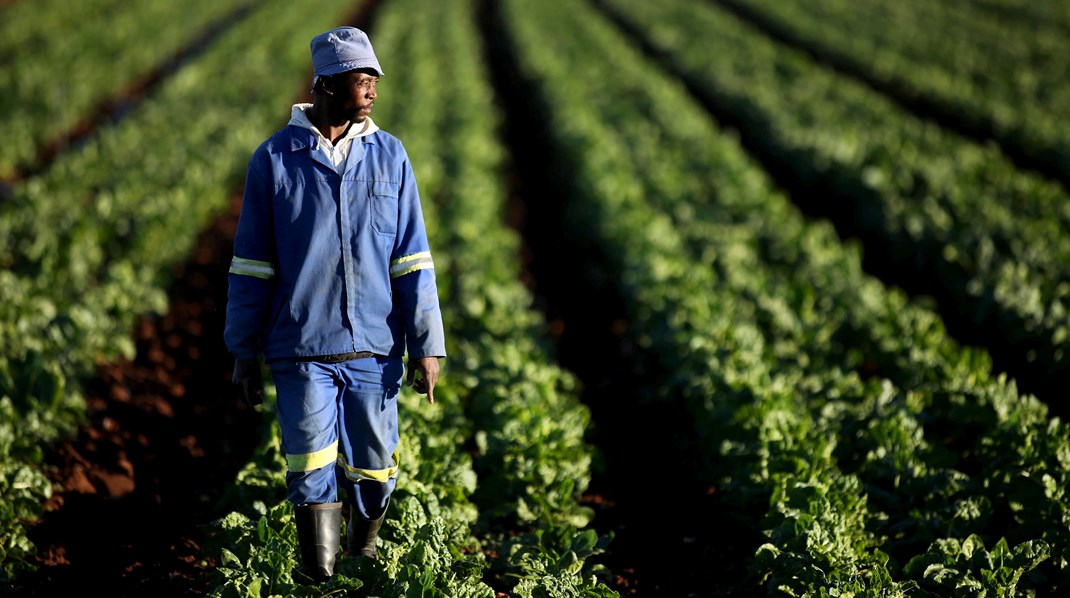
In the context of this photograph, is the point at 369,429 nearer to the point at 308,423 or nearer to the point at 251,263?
the point at 308,423

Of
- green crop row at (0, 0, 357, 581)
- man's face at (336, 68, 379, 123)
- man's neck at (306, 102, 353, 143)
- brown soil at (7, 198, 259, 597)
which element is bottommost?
brown soil at (7, 198, 259, 597)

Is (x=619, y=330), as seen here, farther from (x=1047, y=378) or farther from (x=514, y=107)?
(x=514, y=107)

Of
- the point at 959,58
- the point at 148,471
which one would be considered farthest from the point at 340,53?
the point at 959,58

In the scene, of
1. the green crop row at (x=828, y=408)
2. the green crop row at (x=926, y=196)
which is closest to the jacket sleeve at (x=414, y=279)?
the green crop row at (x=828, y=408)

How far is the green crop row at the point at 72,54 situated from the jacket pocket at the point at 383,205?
10393 mm

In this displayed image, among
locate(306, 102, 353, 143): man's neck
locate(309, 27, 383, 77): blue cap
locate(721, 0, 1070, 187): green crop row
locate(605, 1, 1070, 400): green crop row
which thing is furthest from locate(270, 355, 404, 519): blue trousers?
locate(721, 0, 1070, 187): green crop row

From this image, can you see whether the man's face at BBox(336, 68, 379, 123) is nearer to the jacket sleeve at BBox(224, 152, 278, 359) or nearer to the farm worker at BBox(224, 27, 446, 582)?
the farm worker at BBox(224, 27, 446, 582)

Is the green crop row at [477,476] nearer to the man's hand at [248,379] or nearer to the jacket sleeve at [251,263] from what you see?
the man's hand at [248,379]

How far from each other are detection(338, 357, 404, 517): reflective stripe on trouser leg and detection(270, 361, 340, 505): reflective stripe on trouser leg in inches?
2.0

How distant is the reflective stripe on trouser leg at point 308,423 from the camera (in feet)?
10.9

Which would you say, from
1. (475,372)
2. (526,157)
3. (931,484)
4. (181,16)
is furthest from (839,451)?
(181,16)

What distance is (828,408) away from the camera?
5469 mm

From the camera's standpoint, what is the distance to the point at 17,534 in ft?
13.5

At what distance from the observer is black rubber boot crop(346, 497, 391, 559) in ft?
11.9
